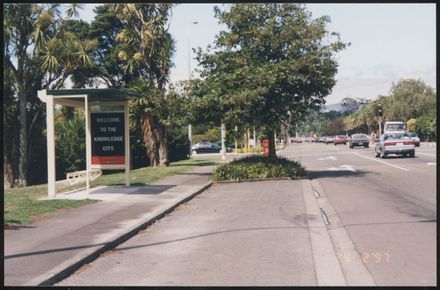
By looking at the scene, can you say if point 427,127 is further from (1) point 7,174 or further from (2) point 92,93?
(2) point 92,93

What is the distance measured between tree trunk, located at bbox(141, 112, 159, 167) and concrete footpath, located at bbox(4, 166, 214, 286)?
1280cm

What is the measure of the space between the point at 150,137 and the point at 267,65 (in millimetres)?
10880

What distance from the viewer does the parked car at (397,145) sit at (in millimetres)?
34125

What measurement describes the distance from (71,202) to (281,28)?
11491 mm

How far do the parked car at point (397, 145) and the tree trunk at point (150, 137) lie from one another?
13257 millimetres

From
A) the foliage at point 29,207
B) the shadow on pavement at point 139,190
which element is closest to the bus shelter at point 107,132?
the shadow on pavement at point 139,190

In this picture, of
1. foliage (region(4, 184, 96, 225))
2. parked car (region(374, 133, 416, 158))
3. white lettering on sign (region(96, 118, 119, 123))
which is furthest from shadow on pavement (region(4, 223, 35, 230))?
parked car (region(374, 133, 416, 158))

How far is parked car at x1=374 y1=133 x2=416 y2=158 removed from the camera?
34125 millimetres

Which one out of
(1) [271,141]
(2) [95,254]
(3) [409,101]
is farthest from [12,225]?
(3) [409,101]

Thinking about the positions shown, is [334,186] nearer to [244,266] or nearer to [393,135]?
[244,266]

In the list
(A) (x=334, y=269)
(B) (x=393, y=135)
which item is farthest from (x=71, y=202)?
(B) (x=393, y=135)

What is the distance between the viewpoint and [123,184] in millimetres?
20016

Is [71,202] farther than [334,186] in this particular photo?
No

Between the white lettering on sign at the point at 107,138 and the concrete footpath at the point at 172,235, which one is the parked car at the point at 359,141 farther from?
the white lettering on sign at the point at 107,138
